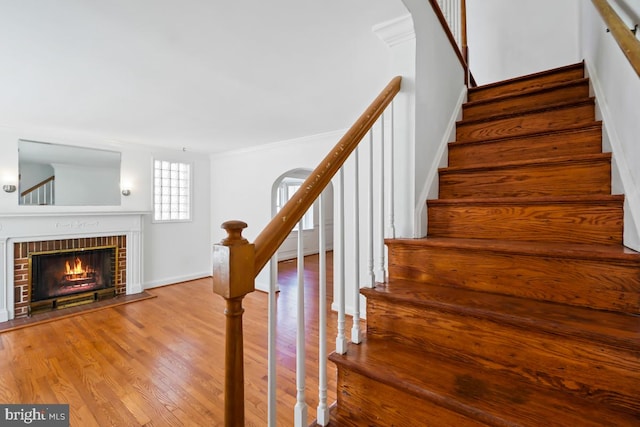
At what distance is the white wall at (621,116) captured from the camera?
1044 millimetres

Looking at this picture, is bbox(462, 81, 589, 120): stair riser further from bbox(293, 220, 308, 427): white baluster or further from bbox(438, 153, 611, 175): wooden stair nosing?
bbox(293, 220, 308, 427): white baluster

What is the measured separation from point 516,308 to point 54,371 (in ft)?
10.8

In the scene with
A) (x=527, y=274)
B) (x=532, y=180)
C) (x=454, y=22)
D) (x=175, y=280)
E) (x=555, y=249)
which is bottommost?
(x=175, y=280)

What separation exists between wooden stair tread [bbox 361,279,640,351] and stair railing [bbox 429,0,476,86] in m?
1.67

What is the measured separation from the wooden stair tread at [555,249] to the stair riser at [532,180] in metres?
0.34

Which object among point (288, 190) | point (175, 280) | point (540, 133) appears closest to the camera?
point (540, 133)

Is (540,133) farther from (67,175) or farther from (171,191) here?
(67,175)

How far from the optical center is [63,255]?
391 centimetres

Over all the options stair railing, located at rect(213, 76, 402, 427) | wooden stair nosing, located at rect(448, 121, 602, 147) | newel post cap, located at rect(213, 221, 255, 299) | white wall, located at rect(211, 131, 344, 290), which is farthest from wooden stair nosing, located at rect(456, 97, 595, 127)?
white wall, located at rect(211, 131, 344, 290)

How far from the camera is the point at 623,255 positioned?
Answer: 0.94 meters

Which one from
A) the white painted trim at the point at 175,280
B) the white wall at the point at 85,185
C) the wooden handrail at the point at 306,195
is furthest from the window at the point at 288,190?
the wooden handrail at the point at 306,195

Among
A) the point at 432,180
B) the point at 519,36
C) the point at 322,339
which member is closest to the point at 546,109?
the point at 432,180

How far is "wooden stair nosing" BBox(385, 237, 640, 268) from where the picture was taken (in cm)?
96

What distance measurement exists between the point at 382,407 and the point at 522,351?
1.60 feet
